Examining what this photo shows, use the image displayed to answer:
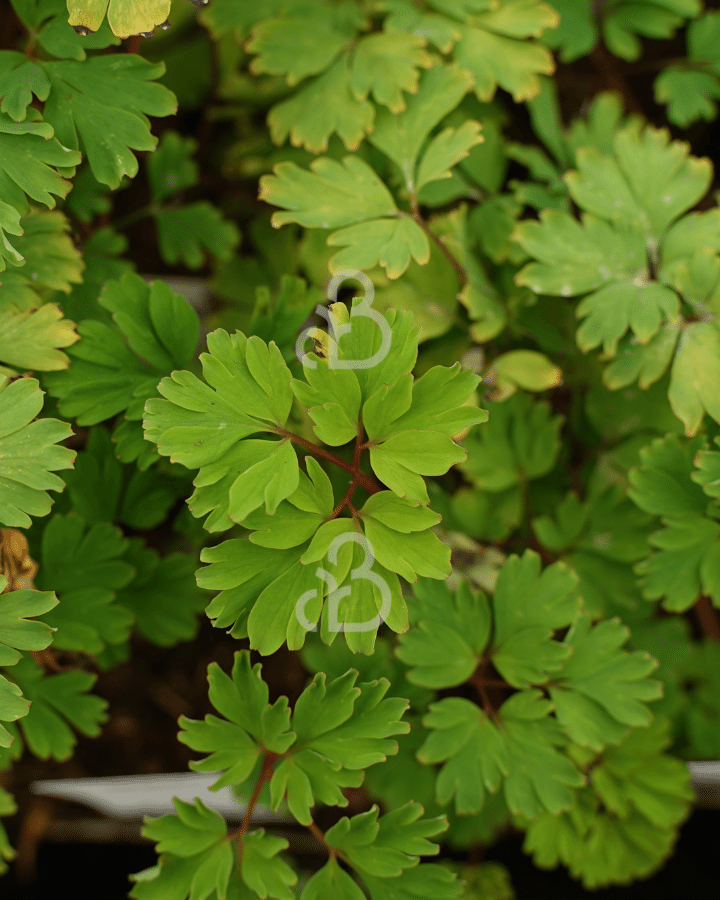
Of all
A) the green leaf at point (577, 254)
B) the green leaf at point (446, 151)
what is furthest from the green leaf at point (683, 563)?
the green leaf at point (446, 151)

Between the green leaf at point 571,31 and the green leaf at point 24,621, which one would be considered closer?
the green leaf at point 24,621

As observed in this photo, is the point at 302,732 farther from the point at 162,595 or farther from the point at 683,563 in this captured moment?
the point at 683,563

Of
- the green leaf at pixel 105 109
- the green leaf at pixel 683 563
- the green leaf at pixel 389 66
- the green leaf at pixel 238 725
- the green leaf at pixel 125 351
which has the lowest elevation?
the green leaf at pixel 238 725

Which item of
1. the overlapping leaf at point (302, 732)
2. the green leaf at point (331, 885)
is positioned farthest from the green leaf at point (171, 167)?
the green leaf at point (331, 885)

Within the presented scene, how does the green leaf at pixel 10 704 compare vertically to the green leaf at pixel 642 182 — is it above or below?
below

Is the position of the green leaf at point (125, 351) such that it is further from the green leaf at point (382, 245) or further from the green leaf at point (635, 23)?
the green leaf at point (635, 23)

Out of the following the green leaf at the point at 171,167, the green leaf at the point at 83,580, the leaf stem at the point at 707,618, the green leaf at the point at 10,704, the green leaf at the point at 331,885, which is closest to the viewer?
the green leaf at the point at 10,704

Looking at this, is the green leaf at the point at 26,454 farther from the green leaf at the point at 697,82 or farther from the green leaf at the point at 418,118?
the green leaf at the point at 697,82

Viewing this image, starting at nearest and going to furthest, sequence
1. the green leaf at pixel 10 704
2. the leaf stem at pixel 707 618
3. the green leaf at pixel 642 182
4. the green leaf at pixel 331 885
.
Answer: the green leaf at pixel 10 704, the green leaf at pixel 331 885, the green leaf at pixel 642 182, the leaf stem at pixel 707 618

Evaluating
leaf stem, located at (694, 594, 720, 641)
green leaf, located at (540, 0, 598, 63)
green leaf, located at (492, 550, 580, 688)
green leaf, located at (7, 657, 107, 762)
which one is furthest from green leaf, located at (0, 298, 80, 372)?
leaf stem, located at (694, 594, 720, 641)
